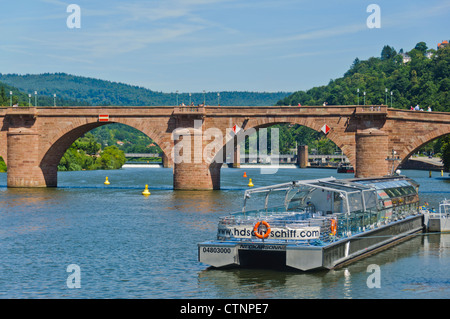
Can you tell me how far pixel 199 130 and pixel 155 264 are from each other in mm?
46444

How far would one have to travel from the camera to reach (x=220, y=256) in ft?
Result: 107

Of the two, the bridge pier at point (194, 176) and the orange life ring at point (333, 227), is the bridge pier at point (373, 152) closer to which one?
the bridge pier at point (194, 176)

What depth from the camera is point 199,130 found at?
8206 centimetres

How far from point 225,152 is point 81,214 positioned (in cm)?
2864

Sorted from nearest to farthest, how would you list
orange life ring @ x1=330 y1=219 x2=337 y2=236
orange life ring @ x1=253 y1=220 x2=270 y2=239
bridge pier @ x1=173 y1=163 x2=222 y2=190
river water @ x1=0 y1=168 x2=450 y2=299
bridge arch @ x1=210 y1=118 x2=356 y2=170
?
river water @ x1=0 y1=168 x2=450 y2=299 < orange life ring @ x1=253 y1=220 x2=270 y2=239 < orange life ring @ x1=330 y1=219 x2=337 y2=236 < bridge arch @ x1=210 y1=118 x2=356 y2=170 < bridge pier @ x1=173 y1=163 x2=222 y2=190

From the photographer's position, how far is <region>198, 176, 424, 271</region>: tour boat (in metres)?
31.9

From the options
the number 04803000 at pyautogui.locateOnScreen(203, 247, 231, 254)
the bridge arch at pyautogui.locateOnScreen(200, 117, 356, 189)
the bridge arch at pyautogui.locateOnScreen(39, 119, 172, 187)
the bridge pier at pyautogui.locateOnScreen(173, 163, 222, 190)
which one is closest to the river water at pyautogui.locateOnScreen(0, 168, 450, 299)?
the number 04803000 at pyautogui.locateOnScreen(203, 247, 231, 254)

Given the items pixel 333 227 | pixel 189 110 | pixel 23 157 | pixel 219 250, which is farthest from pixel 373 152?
pixel 219 250

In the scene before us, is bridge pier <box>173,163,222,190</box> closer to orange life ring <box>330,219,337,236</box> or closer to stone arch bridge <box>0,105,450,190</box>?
stone arch bridge <box>0,105,450,190</box>

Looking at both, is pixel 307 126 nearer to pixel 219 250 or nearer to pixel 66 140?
pixel 66 140

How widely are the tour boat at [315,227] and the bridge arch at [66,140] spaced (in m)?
41.8

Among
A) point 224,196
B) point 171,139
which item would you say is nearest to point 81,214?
point 224,196

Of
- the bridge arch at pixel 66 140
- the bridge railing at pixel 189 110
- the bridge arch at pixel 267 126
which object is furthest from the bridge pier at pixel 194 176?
the bridge railing at pixel 189 110

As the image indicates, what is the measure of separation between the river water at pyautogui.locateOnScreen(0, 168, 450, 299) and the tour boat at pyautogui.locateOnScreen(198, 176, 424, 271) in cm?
74
